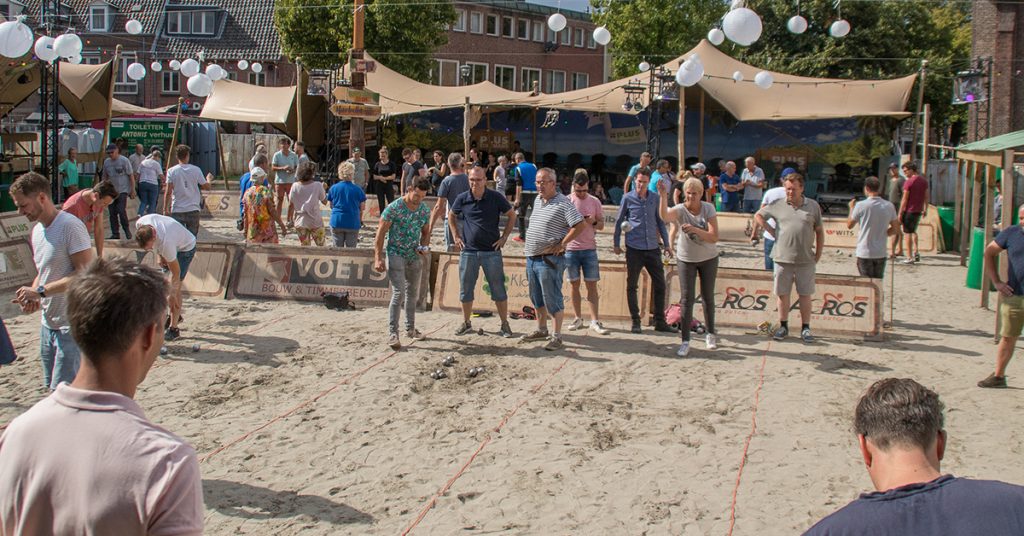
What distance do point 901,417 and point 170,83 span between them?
5381 centimetres

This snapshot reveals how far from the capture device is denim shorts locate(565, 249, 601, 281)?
33.4ft

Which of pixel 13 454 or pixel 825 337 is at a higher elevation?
pixel 13 454

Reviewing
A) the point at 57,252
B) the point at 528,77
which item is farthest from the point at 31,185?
the point at 528,77

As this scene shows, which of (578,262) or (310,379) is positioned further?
(578,262)

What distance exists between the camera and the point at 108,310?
2.29 m

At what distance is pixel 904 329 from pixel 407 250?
6.05 meters

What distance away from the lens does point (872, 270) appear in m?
10.8

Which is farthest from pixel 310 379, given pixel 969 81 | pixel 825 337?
pixel 969 81

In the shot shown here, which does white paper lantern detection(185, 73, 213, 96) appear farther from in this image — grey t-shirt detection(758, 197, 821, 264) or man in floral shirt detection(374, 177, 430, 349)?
grey t-shirt detection(758, 197, 821, 264)

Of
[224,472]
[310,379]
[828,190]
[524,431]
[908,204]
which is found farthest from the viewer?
[828,190]

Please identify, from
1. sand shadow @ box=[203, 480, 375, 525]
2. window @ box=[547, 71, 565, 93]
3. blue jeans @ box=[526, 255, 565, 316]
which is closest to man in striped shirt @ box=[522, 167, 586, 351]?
blue jeans @ box=[526, 255, 565, 316]

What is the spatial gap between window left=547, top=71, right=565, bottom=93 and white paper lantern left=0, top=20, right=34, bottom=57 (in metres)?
45.4

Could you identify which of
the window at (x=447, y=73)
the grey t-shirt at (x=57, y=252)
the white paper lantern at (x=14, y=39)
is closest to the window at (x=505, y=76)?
the window at (x=447, y=73)

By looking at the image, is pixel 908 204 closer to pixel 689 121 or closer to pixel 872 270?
pixel 872 270
